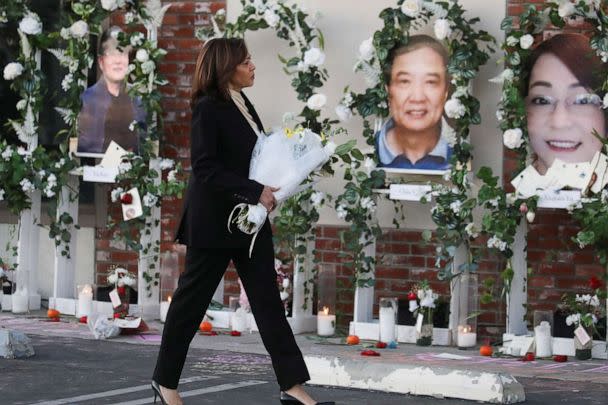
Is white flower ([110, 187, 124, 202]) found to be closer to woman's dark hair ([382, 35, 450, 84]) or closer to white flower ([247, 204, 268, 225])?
woman's dark hair ([382, 35, 450, 84])

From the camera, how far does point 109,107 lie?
9938mm

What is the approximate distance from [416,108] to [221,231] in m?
3.34

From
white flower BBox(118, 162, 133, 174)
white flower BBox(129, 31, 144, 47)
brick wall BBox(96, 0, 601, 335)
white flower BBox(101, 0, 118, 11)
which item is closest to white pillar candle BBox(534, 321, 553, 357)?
brick wall BBox(96, 0, 601, 335)

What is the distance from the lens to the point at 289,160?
19.8 ft

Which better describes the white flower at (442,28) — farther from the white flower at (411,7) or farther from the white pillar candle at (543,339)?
the white pillar candle at (543,339)

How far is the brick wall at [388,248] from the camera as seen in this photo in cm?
902

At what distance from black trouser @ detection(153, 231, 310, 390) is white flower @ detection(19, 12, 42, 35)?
436 centimetres

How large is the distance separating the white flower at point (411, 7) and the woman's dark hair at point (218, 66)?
2982mm

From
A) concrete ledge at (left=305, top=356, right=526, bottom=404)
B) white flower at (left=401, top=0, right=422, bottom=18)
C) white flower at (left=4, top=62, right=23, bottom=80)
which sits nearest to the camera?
concrete ledge at (left=305, top=356, right=526, bottom=404)

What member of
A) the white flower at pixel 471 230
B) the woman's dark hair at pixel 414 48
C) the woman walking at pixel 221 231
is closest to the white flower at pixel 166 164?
the woman's dark hair at pixel 414 48

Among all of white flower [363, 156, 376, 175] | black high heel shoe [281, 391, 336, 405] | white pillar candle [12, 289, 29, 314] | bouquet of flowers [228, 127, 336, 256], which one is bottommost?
black high heel shoe [281, 391, 336, 405]

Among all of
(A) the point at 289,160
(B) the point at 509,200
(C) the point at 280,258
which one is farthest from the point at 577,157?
(A) the point at 289,160

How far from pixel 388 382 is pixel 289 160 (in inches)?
51.6

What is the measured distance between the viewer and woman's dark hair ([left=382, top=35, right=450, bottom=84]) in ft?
29.6
